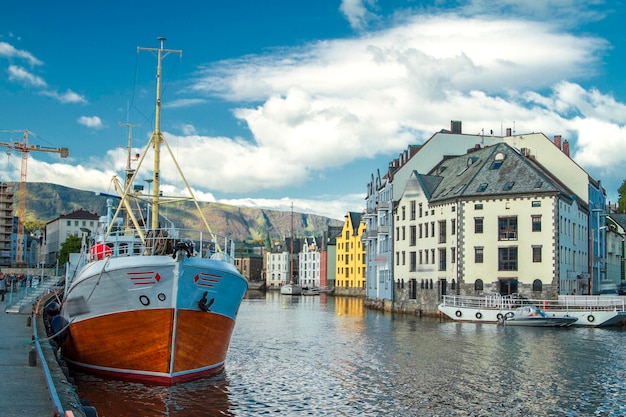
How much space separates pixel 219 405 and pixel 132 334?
4263 mm

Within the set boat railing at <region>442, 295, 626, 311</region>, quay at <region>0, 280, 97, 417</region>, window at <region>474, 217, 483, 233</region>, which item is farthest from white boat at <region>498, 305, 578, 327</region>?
quay at <region>0, 280, 97, 417</region>

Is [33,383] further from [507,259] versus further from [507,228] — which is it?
[507,228]

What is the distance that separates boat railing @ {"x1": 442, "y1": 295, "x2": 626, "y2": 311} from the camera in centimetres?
5741

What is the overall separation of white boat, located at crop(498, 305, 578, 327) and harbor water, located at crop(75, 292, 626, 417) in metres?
7.34

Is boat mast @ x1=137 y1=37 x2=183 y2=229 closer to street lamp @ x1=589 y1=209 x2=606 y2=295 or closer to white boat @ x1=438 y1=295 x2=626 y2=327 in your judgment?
white boat @ x1=438 y1=295 x2=626 y2=327

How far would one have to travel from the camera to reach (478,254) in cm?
6425

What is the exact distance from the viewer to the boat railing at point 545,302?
57.4 m

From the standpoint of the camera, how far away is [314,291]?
6068 inches

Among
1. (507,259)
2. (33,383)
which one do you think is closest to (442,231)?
(507,259)

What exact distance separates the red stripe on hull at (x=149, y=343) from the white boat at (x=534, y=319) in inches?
1363

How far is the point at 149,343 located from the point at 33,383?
660 cm

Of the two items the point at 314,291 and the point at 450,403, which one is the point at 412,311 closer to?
the point at 450,403

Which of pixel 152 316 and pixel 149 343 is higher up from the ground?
pixel 152 316

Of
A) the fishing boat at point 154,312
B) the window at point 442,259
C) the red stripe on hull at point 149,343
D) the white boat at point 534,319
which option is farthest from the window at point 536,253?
the red stripe on hull at point 149,343
